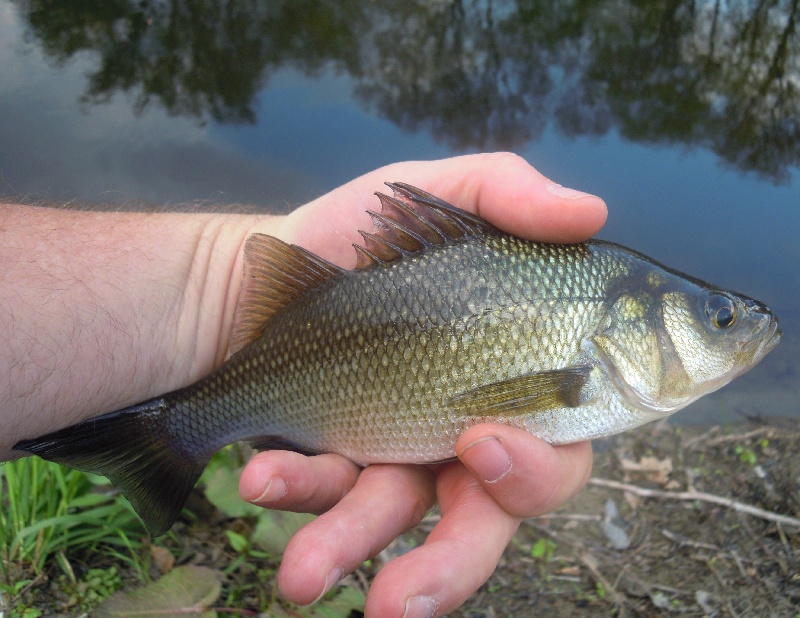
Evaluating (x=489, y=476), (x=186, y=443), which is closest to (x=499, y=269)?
(x=489, y=476)

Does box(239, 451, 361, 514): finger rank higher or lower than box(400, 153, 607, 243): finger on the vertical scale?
lower

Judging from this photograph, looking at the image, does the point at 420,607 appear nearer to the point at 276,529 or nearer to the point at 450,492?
the point at 450,492

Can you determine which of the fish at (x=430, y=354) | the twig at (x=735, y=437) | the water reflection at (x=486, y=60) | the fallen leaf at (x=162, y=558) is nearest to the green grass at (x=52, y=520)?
the fallen leaf at (x=162, y=558)

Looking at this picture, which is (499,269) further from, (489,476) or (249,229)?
(249,229)

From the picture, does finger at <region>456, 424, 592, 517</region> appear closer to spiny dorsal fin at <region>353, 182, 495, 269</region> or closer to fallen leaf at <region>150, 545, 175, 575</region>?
spiny dorsal fin at <region>353, 182, 495, 269</region>


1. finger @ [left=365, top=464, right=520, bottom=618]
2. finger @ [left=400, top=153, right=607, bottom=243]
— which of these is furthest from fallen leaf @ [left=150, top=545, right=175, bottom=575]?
finger @ [left=400, top=153, right=607, bottom=243]

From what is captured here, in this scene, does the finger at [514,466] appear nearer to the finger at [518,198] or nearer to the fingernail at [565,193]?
the finger at [518,198]

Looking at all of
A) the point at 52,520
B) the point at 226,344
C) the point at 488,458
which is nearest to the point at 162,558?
the point at 52,520
